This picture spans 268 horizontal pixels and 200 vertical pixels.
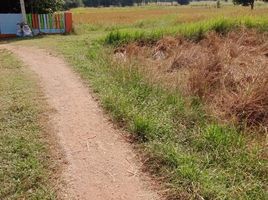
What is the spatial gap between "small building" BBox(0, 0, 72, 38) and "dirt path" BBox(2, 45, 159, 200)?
8.99 meters

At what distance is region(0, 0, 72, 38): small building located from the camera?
48.0ft

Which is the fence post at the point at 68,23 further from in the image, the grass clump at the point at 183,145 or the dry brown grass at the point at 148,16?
the grass clump at the point at 183,145

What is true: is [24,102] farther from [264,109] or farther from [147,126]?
[264,109]

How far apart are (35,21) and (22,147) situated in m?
11.8

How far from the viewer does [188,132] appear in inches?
185

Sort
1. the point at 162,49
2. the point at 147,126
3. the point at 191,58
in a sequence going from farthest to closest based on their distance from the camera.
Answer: the point at 162,49
the point at 191,58
the point at 147,126

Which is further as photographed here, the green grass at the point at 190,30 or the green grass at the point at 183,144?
the green grass at the point at 190,30

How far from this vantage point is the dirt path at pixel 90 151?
3490mm

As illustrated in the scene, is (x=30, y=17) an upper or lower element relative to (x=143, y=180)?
upper

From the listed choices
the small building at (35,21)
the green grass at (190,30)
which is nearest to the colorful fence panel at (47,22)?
the small building at (35,21)

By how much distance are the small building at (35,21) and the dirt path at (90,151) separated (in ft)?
29.5

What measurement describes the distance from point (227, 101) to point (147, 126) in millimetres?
1706

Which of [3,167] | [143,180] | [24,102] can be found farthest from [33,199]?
[24,102]

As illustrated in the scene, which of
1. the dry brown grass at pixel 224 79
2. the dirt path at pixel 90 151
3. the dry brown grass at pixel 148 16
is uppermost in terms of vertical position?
the dry brown grass at pixel 148 16
